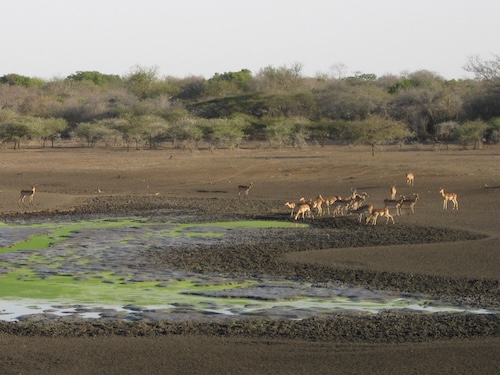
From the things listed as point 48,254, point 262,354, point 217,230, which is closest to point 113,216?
point 217,230

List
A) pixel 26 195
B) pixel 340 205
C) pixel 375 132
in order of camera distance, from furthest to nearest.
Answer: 1. pixel 375 132
2. pixel 26 195
3. pixel 340 205

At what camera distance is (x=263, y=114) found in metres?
80.4

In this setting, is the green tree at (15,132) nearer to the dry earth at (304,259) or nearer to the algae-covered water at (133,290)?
the dry earth at (304,259)

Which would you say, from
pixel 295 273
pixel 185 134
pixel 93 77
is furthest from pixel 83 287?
pixel 93 77

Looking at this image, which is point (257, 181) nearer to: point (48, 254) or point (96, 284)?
point (48, 254)

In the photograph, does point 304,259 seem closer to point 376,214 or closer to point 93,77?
point 376,214

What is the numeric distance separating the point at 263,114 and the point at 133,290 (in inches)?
2481

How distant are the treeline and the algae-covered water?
31.1 metres

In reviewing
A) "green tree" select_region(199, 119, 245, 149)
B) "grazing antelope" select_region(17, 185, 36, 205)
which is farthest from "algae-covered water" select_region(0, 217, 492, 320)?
"green tree" select_region(199, 119, 245, 149)

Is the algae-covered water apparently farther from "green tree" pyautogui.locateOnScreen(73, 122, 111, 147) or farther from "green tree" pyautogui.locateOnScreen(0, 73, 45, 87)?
"green tree" pyautogui.locateOnScreen(0, 73, 45, 87)

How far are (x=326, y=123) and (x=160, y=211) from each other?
1296 inches

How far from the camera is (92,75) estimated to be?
13400cm

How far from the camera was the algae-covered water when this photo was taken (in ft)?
53.0

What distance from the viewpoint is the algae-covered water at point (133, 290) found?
53.0 ft
